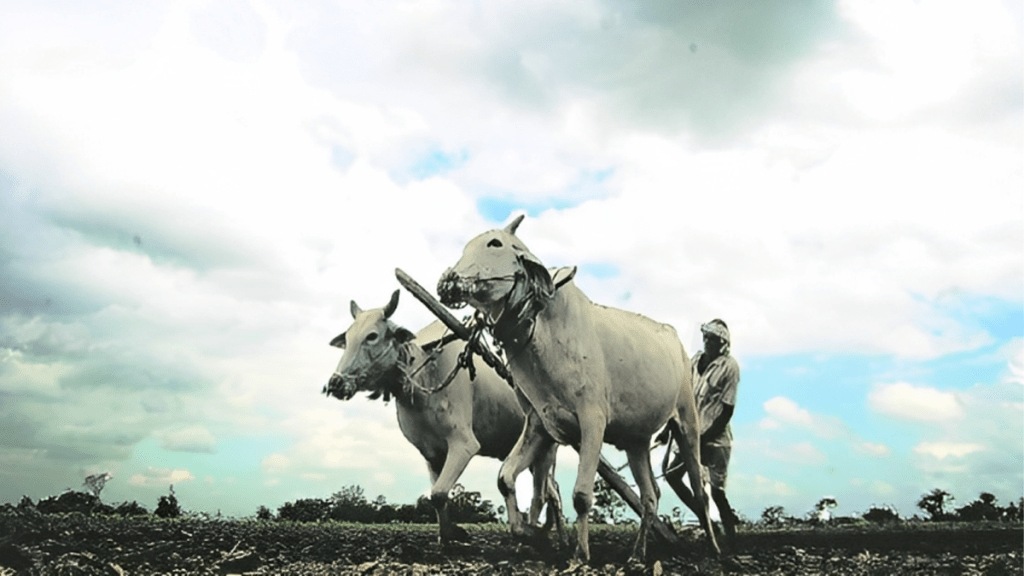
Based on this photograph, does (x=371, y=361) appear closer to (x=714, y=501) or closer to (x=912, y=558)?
(x=714, y=501)

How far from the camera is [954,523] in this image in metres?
24.8

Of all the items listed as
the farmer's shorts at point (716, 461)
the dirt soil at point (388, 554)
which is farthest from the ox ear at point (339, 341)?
the farmer's shorts at point (716, 461)

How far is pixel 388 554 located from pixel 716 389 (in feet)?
16.4

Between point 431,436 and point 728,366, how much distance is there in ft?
13.3

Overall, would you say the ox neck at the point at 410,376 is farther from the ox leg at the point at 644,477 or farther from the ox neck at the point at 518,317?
the ox leg at the point at 644,477

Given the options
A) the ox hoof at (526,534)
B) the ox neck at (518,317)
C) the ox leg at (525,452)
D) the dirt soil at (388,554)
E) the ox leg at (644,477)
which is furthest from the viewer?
the ox hoof at (526,534)

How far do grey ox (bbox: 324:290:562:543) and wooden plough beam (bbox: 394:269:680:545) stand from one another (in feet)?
1.69

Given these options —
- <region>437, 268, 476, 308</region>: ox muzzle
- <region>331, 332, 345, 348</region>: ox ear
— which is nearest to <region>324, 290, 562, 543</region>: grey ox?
<region>331, 332, 345, 348</region>: ox ear

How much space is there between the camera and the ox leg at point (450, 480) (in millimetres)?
12438

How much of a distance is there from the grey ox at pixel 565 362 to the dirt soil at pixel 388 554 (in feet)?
2.89

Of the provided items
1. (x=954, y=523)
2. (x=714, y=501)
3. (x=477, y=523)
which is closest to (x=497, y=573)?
(x=714, y=501)

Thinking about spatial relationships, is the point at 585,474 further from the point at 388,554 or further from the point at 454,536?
the point at 454,536

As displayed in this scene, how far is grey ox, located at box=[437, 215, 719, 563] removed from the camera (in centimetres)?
1014

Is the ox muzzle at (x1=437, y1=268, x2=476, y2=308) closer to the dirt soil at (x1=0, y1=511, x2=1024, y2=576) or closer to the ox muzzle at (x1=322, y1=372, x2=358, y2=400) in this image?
the dirt soil at (x1=0, y1=511, x2=1024, y2=576)
